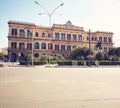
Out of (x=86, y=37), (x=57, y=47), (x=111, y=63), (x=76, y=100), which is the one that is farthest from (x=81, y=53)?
(x=76, y=100)

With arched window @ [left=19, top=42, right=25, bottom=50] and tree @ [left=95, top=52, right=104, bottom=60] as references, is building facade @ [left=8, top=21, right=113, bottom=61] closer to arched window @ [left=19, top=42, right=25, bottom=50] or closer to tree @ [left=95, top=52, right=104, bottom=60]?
arched window @ [left=19, top=42, right=25, bottom=50]

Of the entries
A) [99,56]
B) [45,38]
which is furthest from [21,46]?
[99,56]

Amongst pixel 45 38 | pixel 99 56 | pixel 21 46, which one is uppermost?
pixel 45 38

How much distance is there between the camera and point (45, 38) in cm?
8562

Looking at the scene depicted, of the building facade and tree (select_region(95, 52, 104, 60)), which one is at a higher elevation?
the building facade

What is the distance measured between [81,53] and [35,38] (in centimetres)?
2620

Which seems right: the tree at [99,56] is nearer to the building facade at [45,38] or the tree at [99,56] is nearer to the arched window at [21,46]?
the building facade at [45,38]

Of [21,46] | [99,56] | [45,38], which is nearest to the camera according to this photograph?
[99,56]

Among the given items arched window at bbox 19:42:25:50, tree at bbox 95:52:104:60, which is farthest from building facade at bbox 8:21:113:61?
tree at bbox 95:52:104:60

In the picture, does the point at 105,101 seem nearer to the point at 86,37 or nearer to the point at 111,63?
the point at 111,63

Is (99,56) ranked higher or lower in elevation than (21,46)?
lower

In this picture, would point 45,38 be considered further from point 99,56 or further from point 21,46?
point 99,56

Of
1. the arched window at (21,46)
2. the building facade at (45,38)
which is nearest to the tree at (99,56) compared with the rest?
the building facade at (45,38)

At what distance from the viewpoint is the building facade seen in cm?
7966
